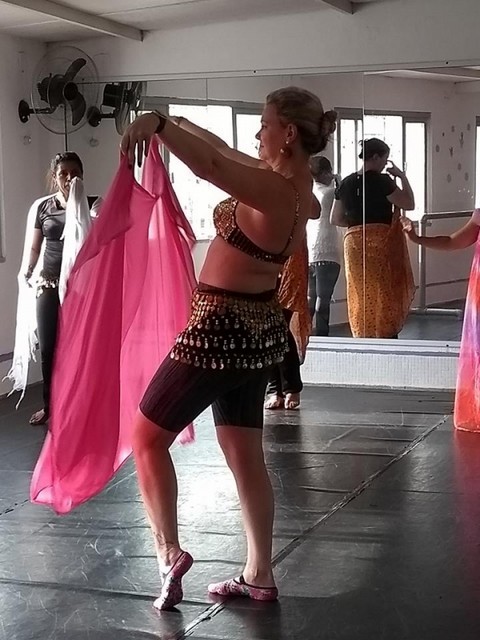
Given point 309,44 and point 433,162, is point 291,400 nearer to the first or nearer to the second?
point 433,162

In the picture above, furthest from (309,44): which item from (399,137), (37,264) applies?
(37,264)

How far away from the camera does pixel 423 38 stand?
563 cm

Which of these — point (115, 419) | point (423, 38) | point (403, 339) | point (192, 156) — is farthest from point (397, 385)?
point (192, 156)

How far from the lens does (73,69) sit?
6355 millimetres

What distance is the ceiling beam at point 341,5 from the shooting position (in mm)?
5459

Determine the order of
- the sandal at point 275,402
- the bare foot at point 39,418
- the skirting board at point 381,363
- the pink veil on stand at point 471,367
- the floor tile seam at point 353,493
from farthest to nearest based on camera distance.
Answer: the skirting board at point 381,363 < the sandal at point 275,402 < the bare foot at point 39,418 < the pink veil on stand at point 471,367 < the floor tile seam at point 353,493

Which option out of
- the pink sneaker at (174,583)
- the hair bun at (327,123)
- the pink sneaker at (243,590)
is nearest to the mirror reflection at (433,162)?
the hair bun at (327,123)

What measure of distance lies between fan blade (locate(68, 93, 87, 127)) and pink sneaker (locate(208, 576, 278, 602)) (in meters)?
4.36

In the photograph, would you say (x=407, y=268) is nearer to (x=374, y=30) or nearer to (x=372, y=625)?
(x=374, y=30)

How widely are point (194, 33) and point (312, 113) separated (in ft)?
12.6

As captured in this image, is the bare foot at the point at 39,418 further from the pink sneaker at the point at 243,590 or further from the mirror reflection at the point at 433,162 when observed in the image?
the pink sneaker at the point at 243,590

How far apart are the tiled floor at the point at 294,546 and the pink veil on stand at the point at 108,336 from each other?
0.34m

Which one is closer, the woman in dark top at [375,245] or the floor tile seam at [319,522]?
the floor tile seam at [319,522]

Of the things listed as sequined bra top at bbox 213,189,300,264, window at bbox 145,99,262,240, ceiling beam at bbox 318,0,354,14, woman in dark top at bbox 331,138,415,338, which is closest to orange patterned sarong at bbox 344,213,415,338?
woman in dark top at bbox 331,138,415,338
